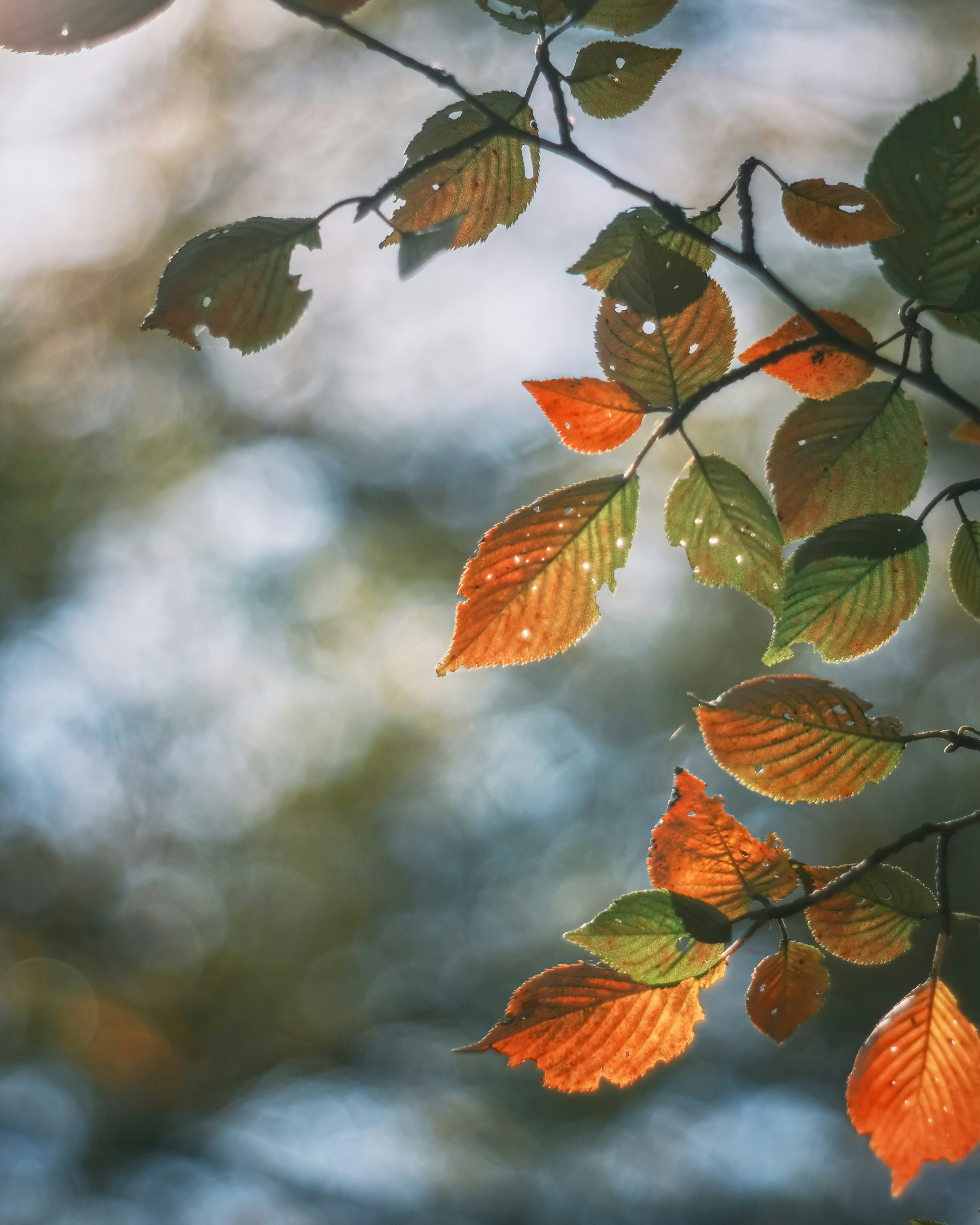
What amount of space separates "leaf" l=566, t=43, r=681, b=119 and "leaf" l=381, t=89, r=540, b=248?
0.07 feet

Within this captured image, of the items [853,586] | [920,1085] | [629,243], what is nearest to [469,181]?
[629,243]

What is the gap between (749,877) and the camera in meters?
0.21

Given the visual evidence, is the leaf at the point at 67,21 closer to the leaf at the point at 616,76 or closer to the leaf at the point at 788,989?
the leaf at the point at 616,76

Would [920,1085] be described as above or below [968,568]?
below

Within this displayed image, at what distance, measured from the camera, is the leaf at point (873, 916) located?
204mm

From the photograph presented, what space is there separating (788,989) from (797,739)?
0.22 ft

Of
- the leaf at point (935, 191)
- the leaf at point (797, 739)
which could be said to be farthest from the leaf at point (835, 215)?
the leaf at point (797, 739)

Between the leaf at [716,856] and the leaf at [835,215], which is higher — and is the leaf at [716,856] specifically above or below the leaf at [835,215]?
below

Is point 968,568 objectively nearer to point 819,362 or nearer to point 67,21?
point 819,362

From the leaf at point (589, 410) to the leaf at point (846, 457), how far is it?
0.04 metres

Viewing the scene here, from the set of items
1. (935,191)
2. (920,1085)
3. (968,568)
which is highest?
(935,191)

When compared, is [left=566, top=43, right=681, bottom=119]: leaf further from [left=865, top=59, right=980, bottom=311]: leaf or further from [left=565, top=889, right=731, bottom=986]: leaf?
[left=565, top=889, right=731, bottom=986]: leaf

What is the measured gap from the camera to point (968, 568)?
23cm

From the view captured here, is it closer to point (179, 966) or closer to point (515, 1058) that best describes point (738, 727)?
point (515, 1058)
